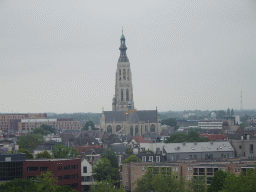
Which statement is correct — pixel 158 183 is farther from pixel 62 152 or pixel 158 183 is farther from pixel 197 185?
pixel 62 152

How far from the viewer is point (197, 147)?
126m

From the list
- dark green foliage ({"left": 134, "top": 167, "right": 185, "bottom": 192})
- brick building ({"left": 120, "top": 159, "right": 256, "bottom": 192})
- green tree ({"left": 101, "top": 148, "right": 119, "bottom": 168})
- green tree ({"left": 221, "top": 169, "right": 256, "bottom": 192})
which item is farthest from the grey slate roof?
green tree ({"left": 221, "top": 169, "right": 256, "bottom": 192})

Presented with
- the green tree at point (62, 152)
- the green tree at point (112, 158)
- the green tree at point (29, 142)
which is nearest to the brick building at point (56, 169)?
the green tree at point (112, 158)

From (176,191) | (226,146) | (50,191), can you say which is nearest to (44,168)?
(50,191)

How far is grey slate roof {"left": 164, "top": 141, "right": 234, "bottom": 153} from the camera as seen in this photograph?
407 feet

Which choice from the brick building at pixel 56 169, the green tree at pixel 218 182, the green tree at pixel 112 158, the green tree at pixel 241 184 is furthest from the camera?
the green tree at pixel 112 158

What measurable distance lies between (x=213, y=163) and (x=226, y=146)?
2807cm

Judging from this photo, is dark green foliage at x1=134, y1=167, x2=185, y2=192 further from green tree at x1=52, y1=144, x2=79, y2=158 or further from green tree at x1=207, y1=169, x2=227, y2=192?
green tree at x1=52, y1=144, x2=79, y2=158

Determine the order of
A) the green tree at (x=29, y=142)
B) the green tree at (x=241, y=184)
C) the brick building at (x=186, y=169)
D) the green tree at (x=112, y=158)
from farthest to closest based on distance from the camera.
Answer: the green tree at (x=29, y=142) → the green tree at (x=112, y=158) → the brick building at (x=186, y=169) → the green tree at (x=241, y=184)

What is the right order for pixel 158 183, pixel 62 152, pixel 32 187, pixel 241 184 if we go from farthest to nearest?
1. pixel 62 152
2. pixel 158 183
3. pixel 32 187
4. pixel 241 184

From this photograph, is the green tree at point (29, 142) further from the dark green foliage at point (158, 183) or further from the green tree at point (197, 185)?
the green tree at point (197, 185)

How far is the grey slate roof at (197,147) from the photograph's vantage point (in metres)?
124

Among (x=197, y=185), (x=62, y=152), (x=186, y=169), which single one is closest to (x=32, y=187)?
(x=197, y=185)

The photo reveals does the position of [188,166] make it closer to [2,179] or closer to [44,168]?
[44,168]
